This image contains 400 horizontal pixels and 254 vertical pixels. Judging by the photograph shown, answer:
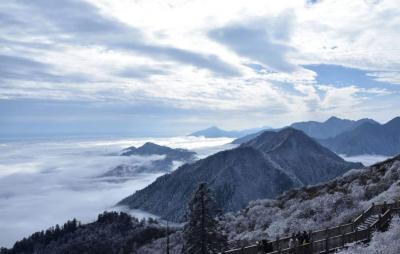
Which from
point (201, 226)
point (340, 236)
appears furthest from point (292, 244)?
point (201, 226)

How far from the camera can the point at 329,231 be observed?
39281 mm

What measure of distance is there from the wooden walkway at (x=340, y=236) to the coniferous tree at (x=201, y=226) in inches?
554

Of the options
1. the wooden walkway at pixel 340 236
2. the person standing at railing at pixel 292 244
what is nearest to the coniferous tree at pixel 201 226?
the wooden walkway at pixel 340 236

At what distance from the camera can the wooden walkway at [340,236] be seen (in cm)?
3500

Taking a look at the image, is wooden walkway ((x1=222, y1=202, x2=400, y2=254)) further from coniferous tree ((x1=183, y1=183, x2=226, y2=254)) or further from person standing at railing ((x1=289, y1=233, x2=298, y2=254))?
coniferous tree ((x1=183, y1=183, x2=226, y2=254))

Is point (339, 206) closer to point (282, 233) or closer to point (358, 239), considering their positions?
point (282, 233)

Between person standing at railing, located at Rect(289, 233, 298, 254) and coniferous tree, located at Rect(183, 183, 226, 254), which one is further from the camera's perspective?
coniferous tree, located at Rect(183, 183, 226, 254)

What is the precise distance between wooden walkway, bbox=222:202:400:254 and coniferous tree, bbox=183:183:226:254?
14063mm

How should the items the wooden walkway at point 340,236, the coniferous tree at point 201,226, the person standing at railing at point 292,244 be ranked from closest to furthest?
the person standing at railing at point 292,244 < the wooden walkway at point 340,236 < the coniferous tree at point 201,226

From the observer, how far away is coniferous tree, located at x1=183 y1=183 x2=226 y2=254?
50.6m

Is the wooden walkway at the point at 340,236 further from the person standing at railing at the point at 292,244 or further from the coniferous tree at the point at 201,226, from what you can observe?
the coniferous tree at the point at 201,226

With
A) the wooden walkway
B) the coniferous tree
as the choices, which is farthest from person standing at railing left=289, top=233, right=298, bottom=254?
the coniferous tree

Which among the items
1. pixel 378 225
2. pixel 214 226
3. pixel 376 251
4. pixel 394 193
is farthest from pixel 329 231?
pixel 394 193

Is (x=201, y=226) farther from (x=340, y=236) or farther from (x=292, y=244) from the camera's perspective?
(x=340, y=236)
